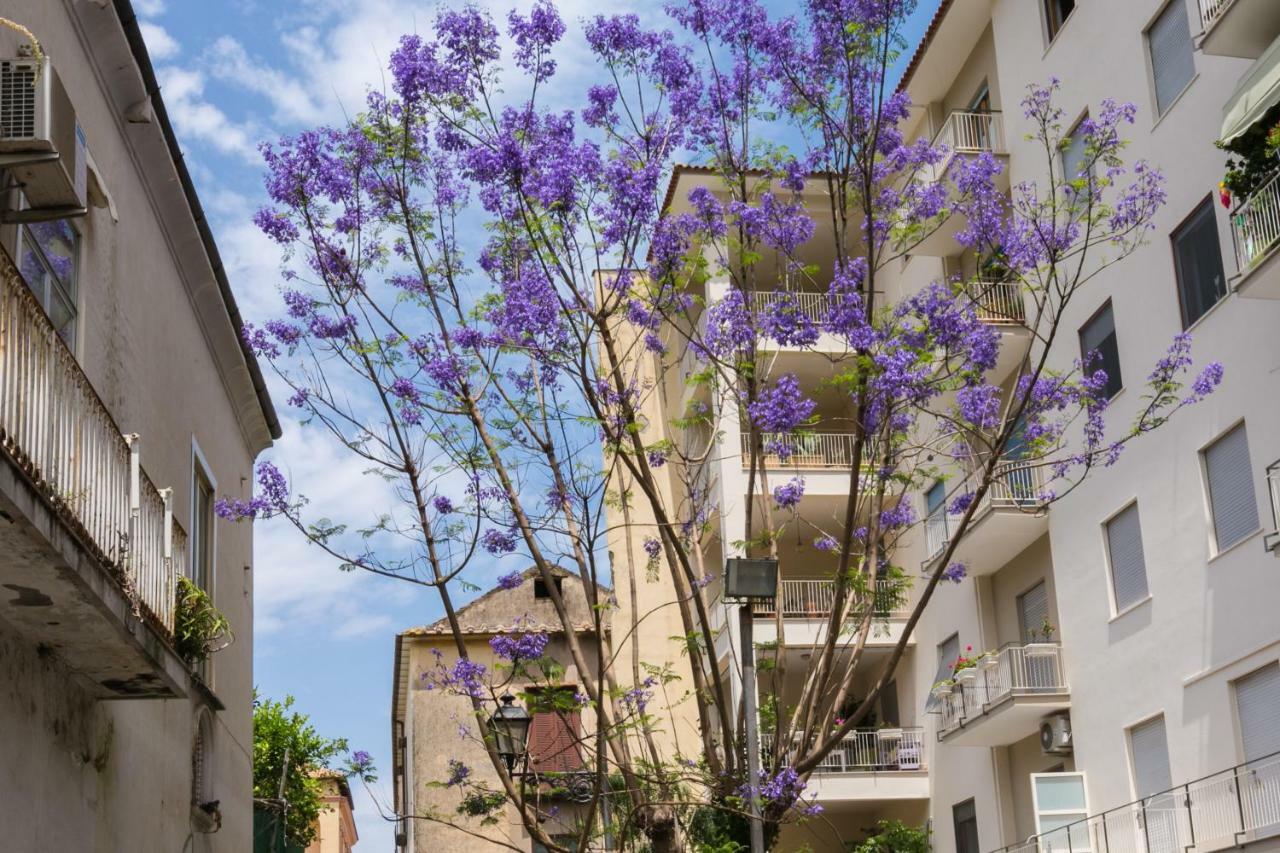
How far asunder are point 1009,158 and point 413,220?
50.3 ft

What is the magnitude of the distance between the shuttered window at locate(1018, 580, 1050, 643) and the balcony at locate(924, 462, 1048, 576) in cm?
69

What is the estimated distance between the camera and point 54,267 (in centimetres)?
1098

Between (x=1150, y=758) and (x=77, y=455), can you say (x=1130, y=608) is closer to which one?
(x=1150, y=758)

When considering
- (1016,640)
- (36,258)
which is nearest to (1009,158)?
(1016,640)

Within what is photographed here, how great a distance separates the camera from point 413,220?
51.3 feet

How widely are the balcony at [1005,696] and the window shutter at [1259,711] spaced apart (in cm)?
483

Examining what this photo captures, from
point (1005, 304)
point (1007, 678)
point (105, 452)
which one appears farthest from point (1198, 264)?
point (105, 452)

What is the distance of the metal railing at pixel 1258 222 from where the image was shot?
729 inches

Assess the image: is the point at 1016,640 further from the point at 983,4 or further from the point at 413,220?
the point at 413,220

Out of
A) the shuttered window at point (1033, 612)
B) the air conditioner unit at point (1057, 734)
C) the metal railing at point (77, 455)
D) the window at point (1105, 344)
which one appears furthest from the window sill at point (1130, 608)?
the metal railing at point (77, 455)

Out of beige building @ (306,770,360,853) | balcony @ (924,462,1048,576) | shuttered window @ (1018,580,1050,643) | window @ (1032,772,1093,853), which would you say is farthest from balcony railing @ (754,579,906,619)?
beige building @ (306,770,360,853)

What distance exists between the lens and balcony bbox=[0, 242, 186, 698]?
26.2 feet

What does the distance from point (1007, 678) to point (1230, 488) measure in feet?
19.6

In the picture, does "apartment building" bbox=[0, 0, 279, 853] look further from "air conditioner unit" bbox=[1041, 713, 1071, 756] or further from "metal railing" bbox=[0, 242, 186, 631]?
"air conditioner unit" bbox=[1041, 713, 1071, 756]
